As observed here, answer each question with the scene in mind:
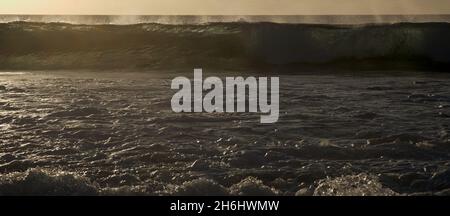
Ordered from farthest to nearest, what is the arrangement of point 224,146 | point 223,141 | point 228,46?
point 228,46, point 223,141, point 224,146

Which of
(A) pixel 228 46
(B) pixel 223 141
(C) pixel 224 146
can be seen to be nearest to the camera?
(C) pixel 224 146

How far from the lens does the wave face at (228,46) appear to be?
21516 millimetres

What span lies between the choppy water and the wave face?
1105 centimetres

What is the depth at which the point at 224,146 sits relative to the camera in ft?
21.5

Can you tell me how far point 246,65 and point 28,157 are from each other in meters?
15.6

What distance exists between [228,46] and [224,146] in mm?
17169

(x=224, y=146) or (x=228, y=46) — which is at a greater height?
(x=228, y=46)

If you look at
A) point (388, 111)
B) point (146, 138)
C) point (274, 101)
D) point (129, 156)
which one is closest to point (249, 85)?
point (274, 101)

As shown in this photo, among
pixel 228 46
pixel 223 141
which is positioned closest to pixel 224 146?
pixel 223 141

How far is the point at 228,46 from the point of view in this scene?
23406mm

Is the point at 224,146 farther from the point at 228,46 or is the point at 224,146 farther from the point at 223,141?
the point at 228,46

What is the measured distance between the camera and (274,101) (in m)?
10.0

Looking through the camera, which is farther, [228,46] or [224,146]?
[228,46]
